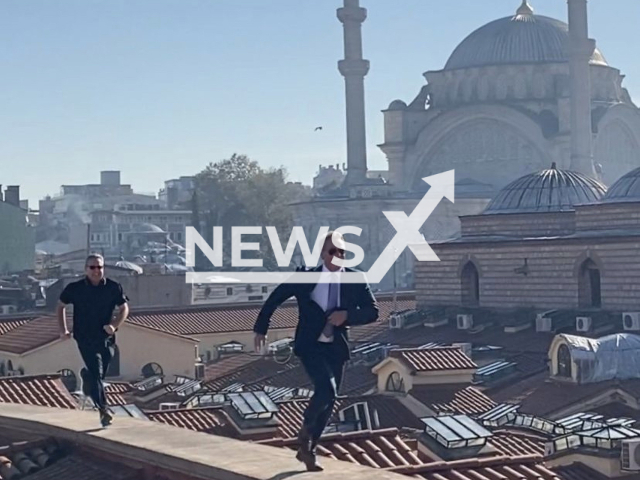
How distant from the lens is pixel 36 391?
13805mm

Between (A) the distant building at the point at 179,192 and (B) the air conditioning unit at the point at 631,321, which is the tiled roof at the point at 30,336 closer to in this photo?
(B) the air conditioning unit at the point at 631,321

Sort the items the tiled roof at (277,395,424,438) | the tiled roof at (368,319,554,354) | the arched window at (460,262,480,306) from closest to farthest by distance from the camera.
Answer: the tiled roof at (277,395,424,438) < the tiled roof at (368,319,554,354) < the arched window at (460,262,480,306)

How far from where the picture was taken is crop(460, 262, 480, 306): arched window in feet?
111

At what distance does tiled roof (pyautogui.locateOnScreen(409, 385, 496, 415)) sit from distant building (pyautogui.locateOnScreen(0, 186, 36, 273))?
36677 millimetres

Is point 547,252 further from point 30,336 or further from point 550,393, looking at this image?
point 30,336

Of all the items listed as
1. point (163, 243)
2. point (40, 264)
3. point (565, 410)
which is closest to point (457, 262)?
point (565, 410)


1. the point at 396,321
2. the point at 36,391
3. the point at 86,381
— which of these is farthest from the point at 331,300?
the point at 396,321

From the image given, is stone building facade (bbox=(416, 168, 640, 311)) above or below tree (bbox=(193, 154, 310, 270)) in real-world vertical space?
below

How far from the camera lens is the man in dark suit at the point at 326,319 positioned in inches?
264

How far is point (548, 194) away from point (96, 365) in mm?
26360

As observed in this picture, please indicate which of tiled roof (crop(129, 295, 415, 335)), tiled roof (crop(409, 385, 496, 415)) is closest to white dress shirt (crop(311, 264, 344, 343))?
tiled roof (crop(409, 385, 496, 415))

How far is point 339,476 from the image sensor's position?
6.27 metres

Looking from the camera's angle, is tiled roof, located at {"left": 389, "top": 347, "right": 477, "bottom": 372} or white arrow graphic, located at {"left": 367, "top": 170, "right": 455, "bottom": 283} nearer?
tiled roof, located at {"left": 389, "top": 347, "right": 477, "bottom": 372}

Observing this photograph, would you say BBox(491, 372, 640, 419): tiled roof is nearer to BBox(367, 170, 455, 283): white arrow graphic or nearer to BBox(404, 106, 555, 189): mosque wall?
BBox(367, 170, 455, 283): white arrow graphic
